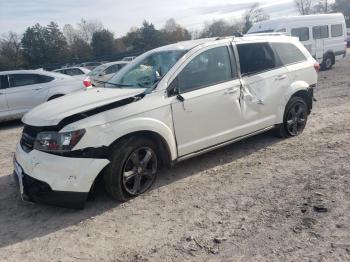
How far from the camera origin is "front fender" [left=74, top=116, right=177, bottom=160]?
13.3 ft

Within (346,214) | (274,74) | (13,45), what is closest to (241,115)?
A: (274,74)

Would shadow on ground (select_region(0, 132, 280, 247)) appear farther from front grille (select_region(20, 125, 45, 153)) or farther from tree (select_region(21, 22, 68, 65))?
tree (select_region(21, 22, 68, 65))

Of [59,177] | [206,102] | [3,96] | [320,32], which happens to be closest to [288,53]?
[206,102]

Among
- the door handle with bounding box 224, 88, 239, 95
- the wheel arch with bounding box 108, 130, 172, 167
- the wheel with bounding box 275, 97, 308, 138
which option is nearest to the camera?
the wheel arch with bounding box 108, 130, 172, 167

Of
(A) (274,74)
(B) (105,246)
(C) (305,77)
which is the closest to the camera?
(B) (105,246)

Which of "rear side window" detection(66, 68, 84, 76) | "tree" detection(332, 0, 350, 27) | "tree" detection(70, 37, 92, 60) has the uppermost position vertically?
"tree" detection(332, 0, 350, 27)

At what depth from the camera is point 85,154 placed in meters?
4.04

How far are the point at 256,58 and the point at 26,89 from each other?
6791mm

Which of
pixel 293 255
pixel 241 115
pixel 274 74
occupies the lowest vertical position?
pixel 293 255

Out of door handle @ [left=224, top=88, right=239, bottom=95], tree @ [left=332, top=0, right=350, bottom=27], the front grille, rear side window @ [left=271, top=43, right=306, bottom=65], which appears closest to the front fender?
the front grille

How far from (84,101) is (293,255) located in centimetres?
285

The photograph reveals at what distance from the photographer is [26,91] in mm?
10102

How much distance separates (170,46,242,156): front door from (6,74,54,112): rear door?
20.9ft

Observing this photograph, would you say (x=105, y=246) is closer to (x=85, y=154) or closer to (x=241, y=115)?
(x=85, y=154)
